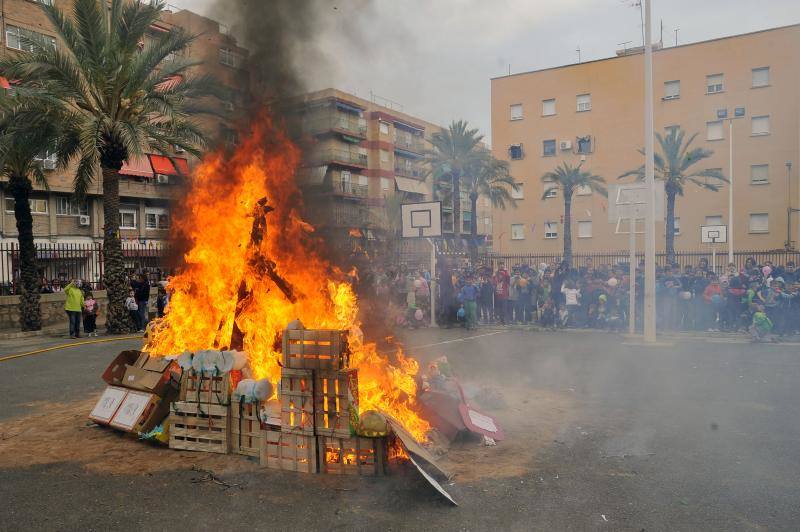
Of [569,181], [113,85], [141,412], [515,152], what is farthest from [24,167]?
[515,152]

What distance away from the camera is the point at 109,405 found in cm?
716

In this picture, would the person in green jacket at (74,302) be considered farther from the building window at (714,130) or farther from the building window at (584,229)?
the building window at (714,130)

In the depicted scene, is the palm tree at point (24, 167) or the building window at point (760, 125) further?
the building window at point (760, 125)

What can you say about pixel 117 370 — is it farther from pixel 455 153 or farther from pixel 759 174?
pixel 759 174

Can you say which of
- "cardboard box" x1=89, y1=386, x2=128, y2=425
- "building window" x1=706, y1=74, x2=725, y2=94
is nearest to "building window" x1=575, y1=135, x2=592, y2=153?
"building window" x1=706, y1=74, x2=725, y2=94

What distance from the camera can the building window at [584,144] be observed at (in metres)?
41.9

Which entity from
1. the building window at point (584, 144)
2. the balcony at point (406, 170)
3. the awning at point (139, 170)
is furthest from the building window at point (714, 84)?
the awning at point (139, 170)

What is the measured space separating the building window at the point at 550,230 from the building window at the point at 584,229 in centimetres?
204

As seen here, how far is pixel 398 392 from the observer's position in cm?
676

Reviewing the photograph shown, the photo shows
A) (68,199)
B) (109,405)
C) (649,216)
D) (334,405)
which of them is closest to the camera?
(334,405)

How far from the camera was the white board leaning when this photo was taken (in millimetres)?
18797

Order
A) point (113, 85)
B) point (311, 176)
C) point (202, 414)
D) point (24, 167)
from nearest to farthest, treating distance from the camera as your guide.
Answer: point (202, 414), point (311, 176), point (113, 85), point (24, 167)

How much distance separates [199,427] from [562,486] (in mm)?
3756

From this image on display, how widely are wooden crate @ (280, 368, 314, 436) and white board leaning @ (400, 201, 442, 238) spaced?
13.3 meters
